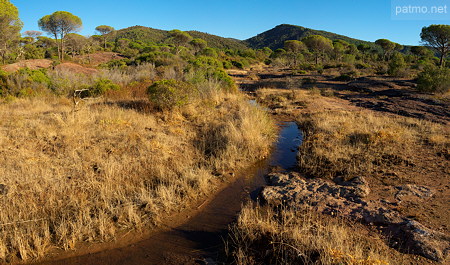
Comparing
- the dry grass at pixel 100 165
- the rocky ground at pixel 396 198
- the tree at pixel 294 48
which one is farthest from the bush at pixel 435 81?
the tree at pixel 294 48

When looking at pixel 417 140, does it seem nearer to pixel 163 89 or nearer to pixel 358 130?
pixel 358 130

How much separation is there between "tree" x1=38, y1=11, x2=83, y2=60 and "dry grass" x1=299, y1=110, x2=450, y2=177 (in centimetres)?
3619

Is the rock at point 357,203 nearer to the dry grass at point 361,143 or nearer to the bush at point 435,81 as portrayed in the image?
the dry grass at point 361,143

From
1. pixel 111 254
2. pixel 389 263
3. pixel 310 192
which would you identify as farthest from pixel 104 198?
pixel 389 263

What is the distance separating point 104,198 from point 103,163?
1.24m

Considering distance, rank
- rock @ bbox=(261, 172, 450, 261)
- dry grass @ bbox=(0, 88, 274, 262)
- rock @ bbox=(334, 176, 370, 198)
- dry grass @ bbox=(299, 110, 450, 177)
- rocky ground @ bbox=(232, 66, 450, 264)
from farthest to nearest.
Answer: dry grass @ bbox=(299, 110, 450, 177)
rock @ bbox=(334, 176, 370, 198)
dry grass @ bbox=(0, 88, 274, 262)
rocky ground @ bbox=(232, 66, 450, 264)
rock @ bbox=(261, 172, 450, 261)

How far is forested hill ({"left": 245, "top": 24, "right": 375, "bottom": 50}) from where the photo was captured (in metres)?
92.3

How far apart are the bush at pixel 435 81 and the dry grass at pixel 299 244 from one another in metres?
16.2

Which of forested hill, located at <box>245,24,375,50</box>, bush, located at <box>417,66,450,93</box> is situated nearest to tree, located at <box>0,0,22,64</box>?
bush, located at <box>417,66,450,93</box>

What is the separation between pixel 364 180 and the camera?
5211 millimetres

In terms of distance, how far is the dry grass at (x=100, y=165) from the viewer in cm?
370

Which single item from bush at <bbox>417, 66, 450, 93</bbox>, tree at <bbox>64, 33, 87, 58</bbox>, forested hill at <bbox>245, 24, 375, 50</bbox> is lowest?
bush at <bbox>417, 66, 450, 93</bbox>

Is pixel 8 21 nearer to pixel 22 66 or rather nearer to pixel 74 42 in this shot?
pixel 22 66

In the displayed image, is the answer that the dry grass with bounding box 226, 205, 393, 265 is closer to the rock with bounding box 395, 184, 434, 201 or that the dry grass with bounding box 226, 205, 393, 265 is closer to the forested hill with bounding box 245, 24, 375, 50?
the rock with bounding box 395, 184, 434, 201
